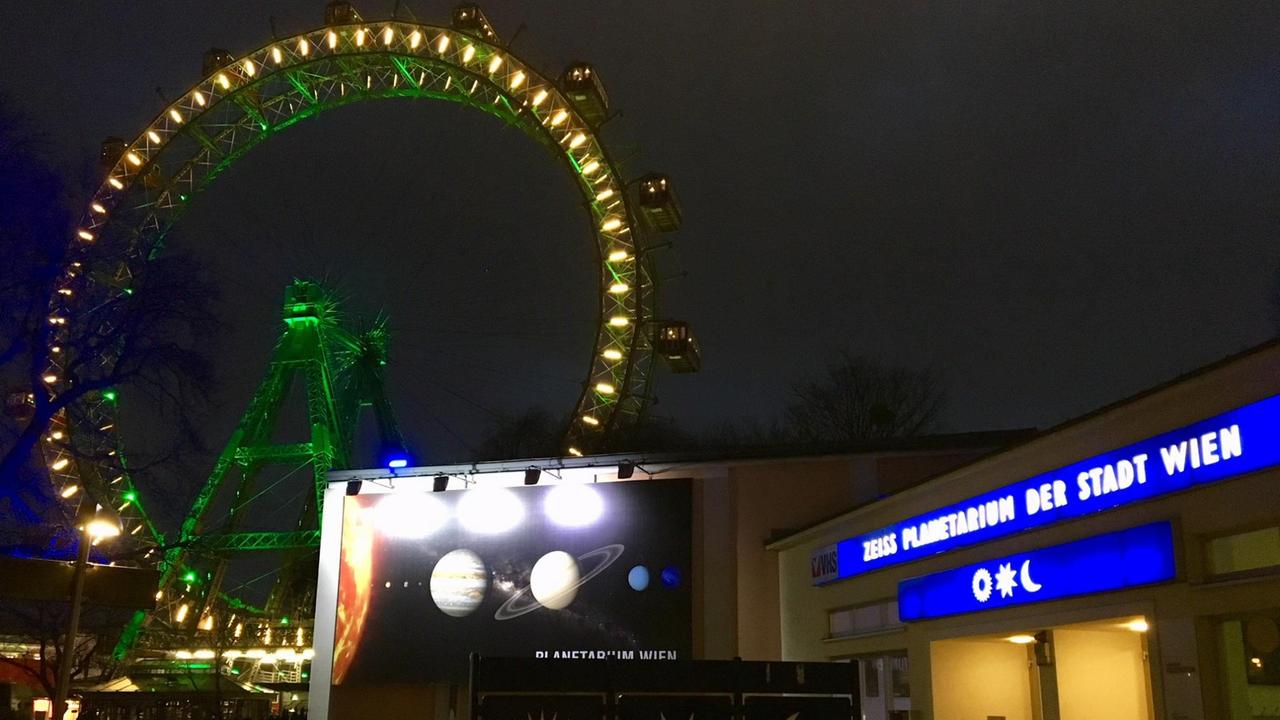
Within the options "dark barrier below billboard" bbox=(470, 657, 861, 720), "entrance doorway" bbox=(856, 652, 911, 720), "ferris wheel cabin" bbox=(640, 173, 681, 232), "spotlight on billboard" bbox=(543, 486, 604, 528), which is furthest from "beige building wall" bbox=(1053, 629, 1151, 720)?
"ferris wheel cabin" bbox=(640, 173, 681, 232)

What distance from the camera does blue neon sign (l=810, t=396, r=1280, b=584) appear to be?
23.1 ft

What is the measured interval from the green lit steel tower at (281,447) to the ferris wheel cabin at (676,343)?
26.4 ft

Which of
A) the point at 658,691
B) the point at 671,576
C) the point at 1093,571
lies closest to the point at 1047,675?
the point at 1093,571

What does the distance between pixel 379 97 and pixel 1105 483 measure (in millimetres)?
21256

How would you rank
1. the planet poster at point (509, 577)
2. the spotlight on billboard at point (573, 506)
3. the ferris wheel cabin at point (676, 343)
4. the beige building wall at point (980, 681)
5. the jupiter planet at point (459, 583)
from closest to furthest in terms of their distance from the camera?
the beige building wall at point (980, 681), the planet poster at point (509, 577), the spotlight on billboard at point (573, 506), the jupiter planet at point (459, 583), the ferris wheel cabin at point (676, 343)

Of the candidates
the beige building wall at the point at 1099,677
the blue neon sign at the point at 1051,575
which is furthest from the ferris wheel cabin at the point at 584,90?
the beige building wall at the point at 1099,677

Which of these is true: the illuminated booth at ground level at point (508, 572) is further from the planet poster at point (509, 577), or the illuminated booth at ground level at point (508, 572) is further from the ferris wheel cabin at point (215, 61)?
the ferris wheel cabin at point (215, 61)

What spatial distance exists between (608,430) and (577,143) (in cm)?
655

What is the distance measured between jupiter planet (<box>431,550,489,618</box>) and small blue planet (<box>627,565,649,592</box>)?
2.59 meters

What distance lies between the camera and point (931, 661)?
11.2m

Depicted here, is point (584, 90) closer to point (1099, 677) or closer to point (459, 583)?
point (459, 583)

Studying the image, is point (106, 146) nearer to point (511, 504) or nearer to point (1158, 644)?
point (511, 504)

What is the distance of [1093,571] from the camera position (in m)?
8.53

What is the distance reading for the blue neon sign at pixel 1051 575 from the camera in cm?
791
